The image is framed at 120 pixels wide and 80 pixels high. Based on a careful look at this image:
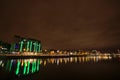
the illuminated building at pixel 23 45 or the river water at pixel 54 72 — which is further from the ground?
the illuminated building at pixel 23 45

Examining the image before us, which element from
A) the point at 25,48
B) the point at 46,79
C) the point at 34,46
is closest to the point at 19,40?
the point at 25,48

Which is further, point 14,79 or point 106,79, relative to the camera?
point 106,79

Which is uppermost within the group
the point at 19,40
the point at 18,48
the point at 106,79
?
the point at 19,40

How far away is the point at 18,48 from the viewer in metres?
130

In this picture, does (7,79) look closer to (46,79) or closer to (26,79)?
(26,79)

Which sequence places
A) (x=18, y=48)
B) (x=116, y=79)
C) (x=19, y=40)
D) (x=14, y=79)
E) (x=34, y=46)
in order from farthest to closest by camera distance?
1. (x=34, y=46)
2. (x=19, y=40)
3. (x=18, y=48)
4. (x=116, y=79)
5. (x=14, y=79)

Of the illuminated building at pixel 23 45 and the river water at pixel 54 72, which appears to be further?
the illuminated building at pixel 23 45

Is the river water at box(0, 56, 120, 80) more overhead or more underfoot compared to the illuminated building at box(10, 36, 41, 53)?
more underfoot

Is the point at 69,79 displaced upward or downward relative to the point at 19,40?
downward

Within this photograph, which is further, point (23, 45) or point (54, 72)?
point (23, 45)

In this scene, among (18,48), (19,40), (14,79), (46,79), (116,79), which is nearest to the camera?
(14,79)

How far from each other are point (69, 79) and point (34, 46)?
132716mm

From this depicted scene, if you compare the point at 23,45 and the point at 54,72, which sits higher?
the point at 23,45

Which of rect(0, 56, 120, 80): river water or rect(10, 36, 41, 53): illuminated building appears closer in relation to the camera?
rect(0, 56, 120, 80): river water
